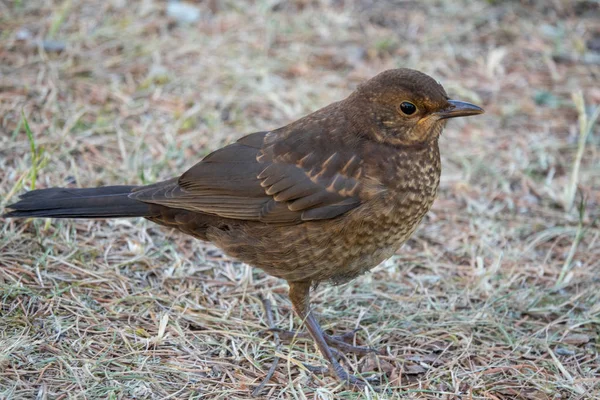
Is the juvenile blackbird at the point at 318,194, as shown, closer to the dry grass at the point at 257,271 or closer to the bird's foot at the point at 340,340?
the bird's foot at the point at 340,340

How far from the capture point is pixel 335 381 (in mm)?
3457

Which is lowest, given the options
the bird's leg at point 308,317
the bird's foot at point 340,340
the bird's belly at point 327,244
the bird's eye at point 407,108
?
the bird's foot at point 340,340

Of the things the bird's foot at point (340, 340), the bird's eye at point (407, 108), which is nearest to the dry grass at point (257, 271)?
the bird's foot at point (340, 340)

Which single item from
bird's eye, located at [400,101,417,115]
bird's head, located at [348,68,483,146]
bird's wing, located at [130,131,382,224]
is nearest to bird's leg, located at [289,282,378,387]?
bird's wing, located at [130,131,382,224]

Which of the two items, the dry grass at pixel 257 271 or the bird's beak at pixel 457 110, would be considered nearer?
the dry grass at pixel 257 271

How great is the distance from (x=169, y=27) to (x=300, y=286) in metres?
3.38

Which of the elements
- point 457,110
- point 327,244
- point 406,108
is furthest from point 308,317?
point 457,110

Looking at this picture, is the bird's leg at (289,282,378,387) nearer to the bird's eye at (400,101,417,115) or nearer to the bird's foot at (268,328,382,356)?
the bird's foot at (268,328,382,356)

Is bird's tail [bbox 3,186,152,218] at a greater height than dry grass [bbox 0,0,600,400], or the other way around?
bird's tail [bbox 3,186,152,218]

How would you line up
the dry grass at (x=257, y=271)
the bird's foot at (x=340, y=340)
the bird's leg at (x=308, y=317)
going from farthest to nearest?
the bird's foot at (x=340, y=340)
the bird's leg at (x=308, y=317)
the dry grass at (x=257, y=271)

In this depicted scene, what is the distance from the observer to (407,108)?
144 inches

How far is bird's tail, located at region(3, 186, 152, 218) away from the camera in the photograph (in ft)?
11.8

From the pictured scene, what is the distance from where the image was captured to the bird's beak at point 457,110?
3.60 meters

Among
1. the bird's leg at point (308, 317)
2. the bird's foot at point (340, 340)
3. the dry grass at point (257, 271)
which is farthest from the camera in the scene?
the bird's foot at point (340, 340)
